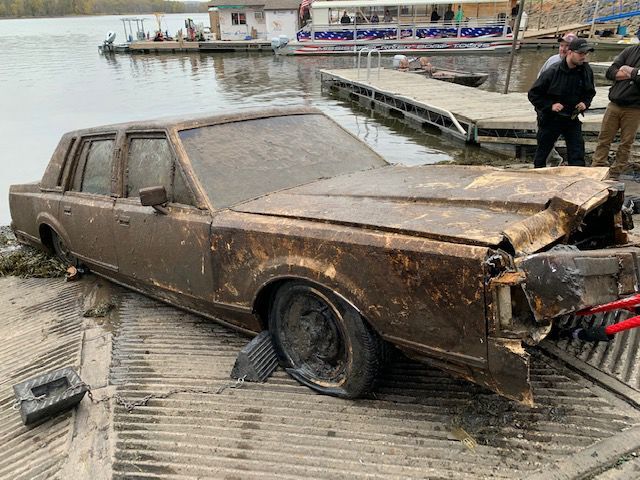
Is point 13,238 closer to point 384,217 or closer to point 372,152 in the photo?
point 372,152

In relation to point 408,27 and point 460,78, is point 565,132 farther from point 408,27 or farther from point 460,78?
point 408,27

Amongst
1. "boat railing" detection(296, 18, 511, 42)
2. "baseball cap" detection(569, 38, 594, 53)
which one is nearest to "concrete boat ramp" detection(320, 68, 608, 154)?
"baseball cap" detection(569, 38, 594, 53)

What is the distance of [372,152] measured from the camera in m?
4.34

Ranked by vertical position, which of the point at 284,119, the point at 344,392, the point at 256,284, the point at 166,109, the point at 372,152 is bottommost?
the point at 166,109

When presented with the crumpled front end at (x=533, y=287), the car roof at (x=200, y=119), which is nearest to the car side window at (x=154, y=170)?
the car roof at (x=200, y=119)

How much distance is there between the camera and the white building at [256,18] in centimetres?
4278

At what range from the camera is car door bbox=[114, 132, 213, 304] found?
331 centimetres

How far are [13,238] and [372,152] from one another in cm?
561

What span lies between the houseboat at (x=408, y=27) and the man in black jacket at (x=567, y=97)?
Result: 30180 millimetres

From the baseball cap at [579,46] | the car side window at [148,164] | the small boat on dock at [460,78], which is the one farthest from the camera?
the small boat on dock at [460,78]

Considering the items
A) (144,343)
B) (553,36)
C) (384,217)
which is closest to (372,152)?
(384,217)

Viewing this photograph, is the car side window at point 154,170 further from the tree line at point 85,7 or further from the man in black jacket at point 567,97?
the tree line at point 85,7

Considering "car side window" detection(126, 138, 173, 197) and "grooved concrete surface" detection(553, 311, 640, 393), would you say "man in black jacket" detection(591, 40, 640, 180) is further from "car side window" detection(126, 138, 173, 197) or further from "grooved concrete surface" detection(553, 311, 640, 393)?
A: "car side window" detection(126, 138, 173, 197)

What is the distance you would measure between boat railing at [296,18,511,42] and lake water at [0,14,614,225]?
2.38 metres
